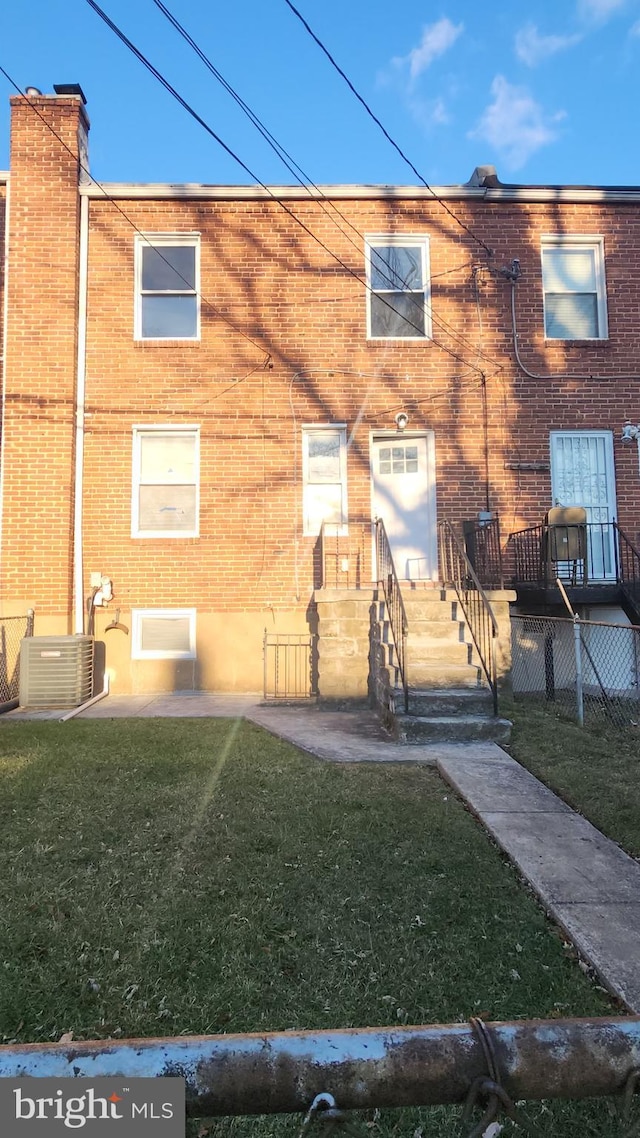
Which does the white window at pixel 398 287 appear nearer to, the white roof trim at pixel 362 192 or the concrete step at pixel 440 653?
the white roof trim at pixel 362 192

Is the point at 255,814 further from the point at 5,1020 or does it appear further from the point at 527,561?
the point at 527,561

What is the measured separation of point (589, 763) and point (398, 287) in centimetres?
755

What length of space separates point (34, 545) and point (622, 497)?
8.86 m

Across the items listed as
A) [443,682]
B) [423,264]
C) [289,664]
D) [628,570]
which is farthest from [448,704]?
[423,264]

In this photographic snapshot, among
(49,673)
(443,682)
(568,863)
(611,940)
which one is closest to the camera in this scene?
(611,940)

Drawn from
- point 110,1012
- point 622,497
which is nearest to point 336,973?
point 110,1012

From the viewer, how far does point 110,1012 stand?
2.10 meters

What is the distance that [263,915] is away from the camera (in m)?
2.72

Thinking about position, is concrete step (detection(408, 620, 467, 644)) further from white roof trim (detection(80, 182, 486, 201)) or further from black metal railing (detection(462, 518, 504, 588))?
white roof trim (detection(80, 182, 486, 201))

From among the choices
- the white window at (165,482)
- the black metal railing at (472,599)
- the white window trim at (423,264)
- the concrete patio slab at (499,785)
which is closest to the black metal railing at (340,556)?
the black metal railing at (472,599)

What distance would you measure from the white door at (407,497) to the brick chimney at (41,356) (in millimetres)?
4676

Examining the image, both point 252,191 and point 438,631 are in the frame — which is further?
point 252,191

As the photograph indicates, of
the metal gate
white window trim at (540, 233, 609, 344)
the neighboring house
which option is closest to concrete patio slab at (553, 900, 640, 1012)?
the metal gate

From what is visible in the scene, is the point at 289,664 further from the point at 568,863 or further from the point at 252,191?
the point at 252,191
